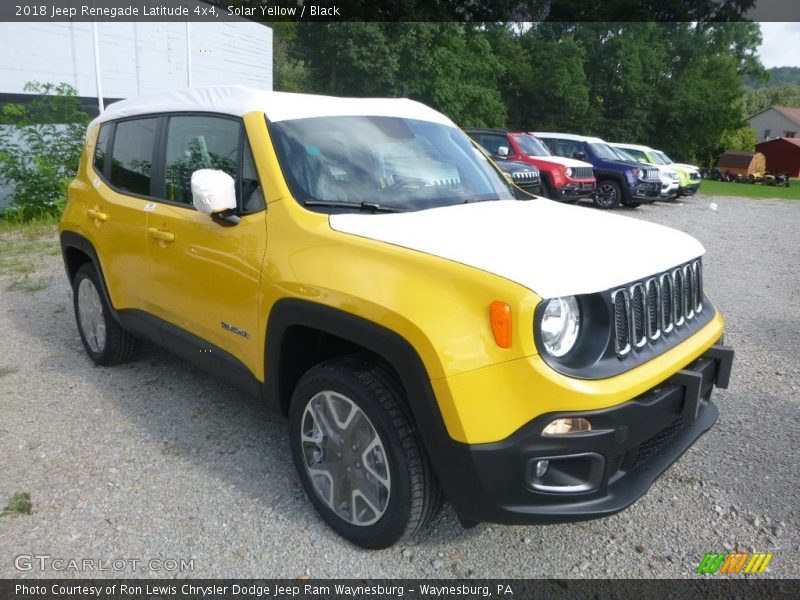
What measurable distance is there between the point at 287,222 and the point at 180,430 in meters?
1.68

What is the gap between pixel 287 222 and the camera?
9.26ft

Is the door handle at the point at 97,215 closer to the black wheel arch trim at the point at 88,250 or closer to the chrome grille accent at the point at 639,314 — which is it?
the black wheel arch trim at the point at 88,250

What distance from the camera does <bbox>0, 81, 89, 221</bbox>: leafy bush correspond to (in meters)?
11.2

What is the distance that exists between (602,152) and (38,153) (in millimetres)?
13545

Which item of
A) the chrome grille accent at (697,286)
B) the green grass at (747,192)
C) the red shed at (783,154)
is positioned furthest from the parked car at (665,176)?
the red shed at (783,154)

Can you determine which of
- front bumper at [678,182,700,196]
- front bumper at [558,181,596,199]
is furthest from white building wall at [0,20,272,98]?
front bumper at [678,182,700,196]

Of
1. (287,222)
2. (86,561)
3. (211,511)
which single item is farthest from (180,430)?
(287,222)

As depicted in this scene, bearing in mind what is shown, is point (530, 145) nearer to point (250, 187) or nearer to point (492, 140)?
point (492, 140)

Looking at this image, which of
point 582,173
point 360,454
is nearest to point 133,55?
point 582,173

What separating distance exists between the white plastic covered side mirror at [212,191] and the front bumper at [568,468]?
5.17 feet

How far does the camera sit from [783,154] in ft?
198

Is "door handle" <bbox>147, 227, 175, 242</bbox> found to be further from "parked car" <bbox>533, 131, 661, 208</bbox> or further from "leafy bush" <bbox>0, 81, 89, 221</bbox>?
"parked car" <bbox>533, 131, 661, 208</bbox>

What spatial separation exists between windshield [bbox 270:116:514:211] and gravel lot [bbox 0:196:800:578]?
115cm

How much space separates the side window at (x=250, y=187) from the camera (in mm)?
3018
